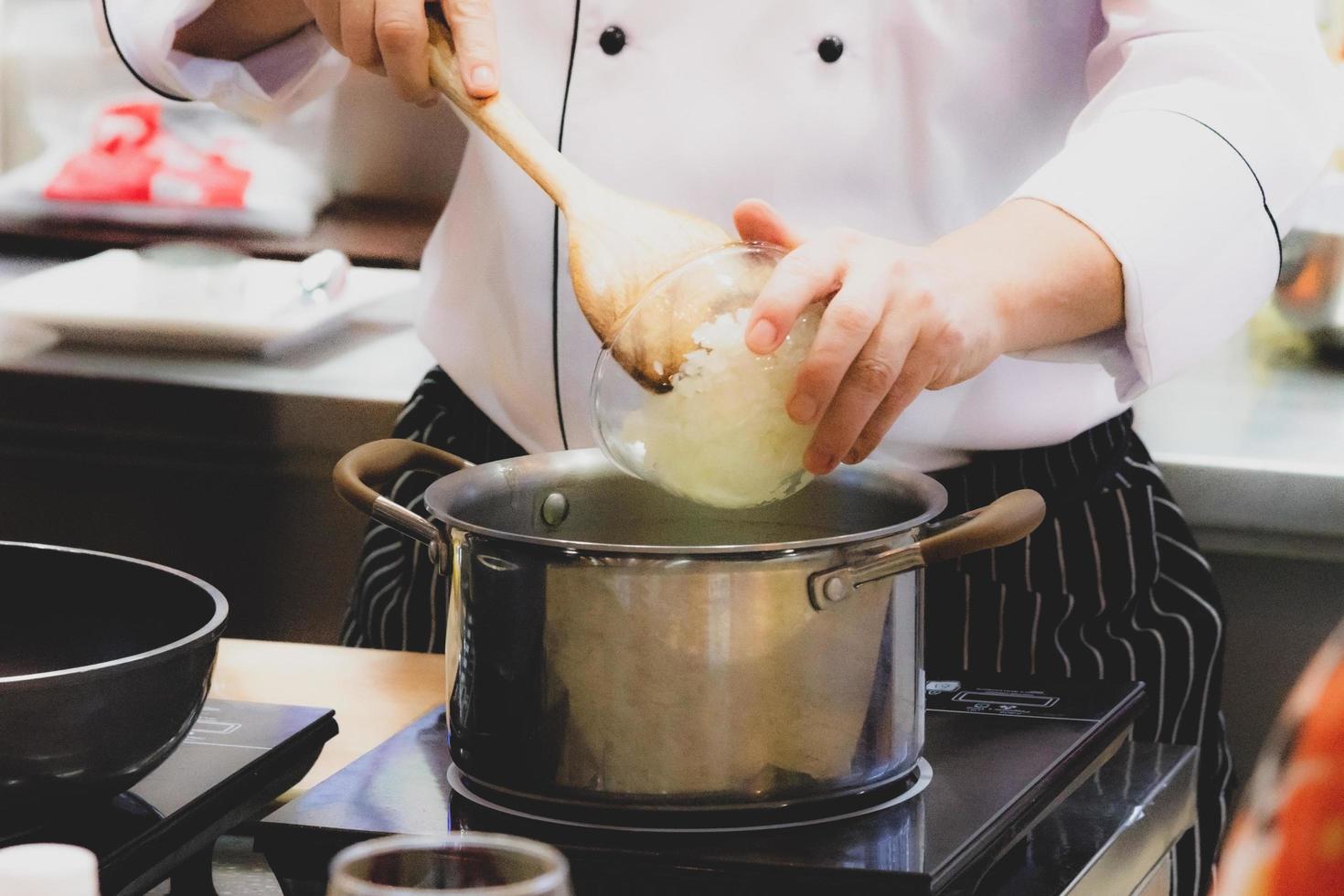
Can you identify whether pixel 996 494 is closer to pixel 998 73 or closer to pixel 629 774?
pixel 998 73

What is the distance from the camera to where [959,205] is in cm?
121

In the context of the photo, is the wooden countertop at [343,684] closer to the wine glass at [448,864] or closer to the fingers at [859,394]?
the fingers at [859,394]

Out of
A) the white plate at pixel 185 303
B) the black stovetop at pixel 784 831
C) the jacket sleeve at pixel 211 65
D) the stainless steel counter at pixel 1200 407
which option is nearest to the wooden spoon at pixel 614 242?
the black stovetop at pixel 784 831

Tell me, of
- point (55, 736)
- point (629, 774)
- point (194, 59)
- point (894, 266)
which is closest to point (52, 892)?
point (55, 736)

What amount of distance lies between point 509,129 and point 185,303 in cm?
130

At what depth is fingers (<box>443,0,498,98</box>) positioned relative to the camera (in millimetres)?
932

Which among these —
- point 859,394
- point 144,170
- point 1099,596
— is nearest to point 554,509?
point 859,394

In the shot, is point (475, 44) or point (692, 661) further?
point (475, 44)

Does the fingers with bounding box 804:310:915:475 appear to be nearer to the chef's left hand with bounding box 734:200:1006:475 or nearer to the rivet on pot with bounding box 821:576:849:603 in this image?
the chef's left hand with bounding box 734:200:1006:475

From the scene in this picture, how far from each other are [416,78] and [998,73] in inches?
17.8

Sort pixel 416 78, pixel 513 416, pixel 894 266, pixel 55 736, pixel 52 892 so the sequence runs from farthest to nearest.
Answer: pixel 513 416 → pixel 416 78 → pixel 894 266 → pixel 55 736 → pixel 52 892

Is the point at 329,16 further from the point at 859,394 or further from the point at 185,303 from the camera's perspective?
the point at 185,303

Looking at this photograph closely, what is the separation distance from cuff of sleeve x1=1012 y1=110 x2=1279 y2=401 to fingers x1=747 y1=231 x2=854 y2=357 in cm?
24

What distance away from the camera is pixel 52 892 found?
0.49m
